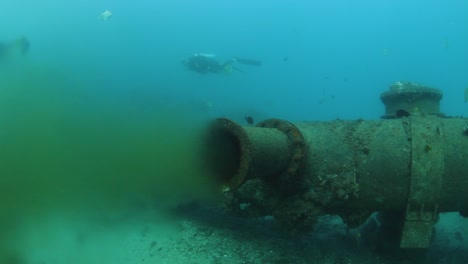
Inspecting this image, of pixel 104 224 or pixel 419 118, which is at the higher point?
pixel 419 118

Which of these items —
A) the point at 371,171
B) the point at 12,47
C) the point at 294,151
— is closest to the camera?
the point at 294,151

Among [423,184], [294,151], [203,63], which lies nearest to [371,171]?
[423,184]

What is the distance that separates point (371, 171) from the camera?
12.4 feet

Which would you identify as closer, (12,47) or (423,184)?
(423,184)

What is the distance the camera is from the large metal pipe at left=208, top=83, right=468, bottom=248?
371cm

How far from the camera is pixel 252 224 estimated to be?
4.92 m

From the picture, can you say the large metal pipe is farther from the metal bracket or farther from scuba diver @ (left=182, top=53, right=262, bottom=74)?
scuba diver @ (left=182, top=53, right=262, bottom=74)

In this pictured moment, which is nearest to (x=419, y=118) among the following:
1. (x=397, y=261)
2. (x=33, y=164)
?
(x=397, y=261)

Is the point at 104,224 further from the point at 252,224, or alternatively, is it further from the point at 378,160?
the point at 378,160

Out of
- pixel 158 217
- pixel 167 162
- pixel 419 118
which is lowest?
pixel 158 217

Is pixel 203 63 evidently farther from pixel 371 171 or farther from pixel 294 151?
pixel 371 171

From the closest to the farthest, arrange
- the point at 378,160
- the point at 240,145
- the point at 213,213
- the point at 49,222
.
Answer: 1. the point at 240,145
2. the point at 378,160
3. the point at 213,213
4. the point at 49,222

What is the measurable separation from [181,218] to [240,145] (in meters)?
2.46

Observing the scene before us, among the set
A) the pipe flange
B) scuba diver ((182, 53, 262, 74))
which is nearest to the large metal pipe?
the pipe flange
